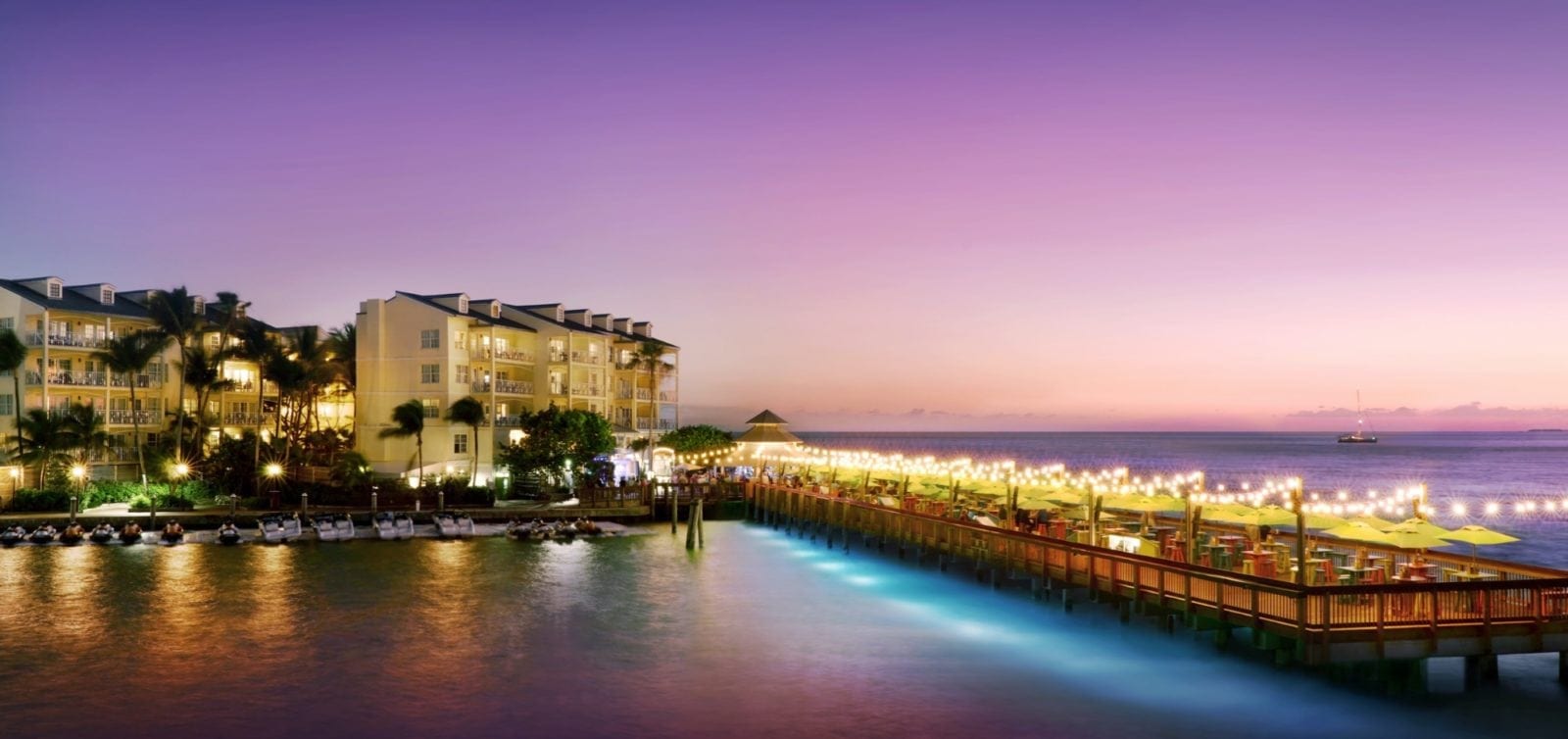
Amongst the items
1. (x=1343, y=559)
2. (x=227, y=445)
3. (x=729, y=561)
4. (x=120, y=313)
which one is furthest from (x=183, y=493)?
(x=1343, y=559)

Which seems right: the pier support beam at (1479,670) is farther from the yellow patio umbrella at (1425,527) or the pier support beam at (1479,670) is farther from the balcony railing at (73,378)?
the balcony railing at (73,378)

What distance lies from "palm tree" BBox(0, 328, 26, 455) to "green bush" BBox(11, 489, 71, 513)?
4.31 metres

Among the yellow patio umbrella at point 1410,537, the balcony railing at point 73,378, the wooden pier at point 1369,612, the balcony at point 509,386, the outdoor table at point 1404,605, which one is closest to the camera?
the wooden pier at point 1369,612

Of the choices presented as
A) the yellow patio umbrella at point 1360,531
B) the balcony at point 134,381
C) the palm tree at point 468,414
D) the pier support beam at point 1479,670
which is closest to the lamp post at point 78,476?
the balcony at point 134,381

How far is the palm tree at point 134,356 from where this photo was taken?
209 ft

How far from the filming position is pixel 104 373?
6675 centimetres

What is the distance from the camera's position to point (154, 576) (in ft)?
144

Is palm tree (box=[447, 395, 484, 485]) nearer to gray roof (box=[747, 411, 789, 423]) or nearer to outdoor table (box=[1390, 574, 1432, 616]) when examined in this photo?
gray roof (box=[747, 411, 789, 423])

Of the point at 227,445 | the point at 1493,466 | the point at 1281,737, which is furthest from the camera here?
the point at 1493,466

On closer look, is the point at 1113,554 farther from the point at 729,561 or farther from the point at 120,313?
the point at 120,313

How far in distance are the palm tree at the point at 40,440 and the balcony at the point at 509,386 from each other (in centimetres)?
2156

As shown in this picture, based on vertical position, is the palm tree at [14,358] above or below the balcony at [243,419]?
above

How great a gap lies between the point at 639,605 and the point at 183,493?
33945mm

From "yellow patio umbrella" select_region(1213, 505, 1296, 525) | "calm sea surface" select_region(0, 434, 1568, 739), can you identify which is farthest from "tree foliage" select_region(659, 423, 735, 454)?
"yellow patio umbrella" select_region(1213, 505, 1296, 525)
